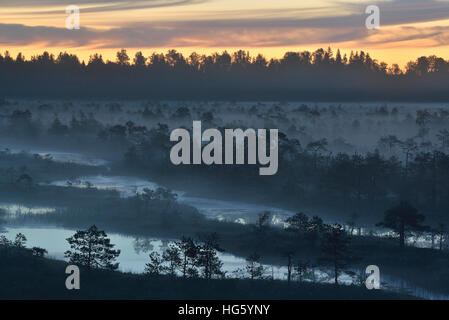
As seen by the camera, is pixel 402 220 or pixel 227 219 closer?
pixel 402 220

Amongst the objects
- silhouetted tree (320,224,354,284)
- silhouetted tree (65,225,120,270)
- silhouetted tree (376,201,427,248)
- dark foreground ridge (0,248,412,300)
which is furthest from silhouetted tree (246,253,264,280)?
silhouetted tree (376,201,427,248)

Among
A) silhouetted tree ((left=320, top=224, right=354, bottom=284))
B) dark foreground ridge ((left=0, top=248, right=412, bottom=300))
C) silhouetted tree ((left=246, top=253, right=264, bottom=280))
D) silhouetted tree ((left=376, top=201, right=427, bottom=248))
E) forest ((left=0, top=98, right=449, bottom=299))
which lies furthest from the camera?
silhouetted tree ((left=376, top=201, right=427, bottom=248))

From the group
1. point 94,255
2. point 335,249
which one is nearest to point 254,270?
point 335,249

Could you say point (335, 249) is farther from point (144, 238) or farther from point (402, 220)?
point (144, 238)

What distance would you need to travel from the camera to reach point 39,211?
57906mm

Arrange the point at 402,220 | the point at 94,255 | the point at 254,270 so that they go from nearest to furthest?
the point at 94,255
the point at 254,270
the point at 402,220

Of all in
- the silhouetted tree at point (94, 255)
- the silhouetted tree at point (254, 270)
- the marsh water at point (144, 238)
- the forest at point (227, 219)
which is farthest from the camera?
the marsh water at point (144, 238)

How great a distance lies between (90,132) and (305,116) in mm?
44447

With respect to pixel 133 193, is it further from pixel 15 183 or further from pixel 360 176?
pixel 360 176

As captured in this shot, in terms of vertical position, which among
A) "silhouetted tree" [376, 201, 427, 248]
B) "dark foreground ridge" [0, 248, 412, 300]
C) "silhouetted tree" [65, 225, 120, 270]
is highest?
"silhouetted tree" [376, 201, 427, 248]

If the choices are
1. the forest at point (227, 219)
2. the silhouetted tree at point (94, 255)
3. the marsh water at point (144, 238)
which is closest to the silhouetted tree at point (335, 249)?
the forest at point (227, 219)

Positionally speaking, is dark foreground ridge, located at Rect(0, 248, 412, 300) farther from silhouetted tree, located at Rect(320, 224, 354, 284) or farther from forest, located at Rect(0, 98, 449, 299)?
silhouetted tree, located at Rect(320, 224, 354, 284)

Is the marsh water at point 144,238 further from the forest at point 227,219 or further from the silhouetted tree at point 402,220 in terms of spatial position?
the silhouetted tree at point 402,220
